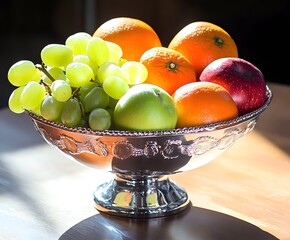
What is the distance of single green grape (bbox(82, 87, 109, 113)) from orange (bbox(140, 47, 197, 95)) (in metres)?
0.08

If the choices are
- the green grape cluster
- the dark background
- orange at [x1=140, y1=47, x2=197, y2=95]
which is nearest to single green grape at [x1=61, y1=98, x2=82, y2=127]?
the green grape cluster

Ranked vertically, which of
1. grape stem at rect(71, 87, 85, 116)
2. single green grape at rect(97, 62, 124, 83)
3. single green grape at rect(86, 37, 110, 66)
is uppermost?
single green grape at rect(86, 37, 110, 66)

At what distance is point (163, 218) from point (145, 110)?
16 cm

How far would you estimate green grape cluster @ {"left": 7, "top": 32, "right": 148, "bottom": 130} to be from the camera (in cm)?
80

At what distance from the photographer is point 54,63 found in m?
0.86

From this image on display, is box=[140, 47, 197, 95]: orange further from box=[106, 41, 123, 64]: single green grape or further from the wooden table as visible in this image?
the wooden table

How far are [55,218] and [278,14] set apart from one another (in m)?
1.87

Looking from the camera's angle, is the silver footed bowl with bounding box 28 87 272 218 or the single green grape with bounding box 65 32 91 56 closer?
the silver footed bowl with bounding box 28 87 272 218

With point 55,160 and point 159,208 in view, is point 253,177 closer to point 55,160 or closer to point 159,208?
point 159,208

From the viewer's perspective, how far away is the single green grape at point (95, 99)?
2.65 feet

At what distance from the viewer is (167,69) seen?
87 cm

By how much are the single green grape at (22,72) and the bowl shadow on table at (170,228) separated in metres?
0.19

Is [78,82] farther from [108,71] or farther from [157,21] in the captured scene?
[157,21]

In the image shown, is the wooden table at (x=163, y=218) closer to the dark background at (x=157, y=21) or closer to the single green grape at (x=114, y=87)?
the single green grape at (x=114, y=87)
